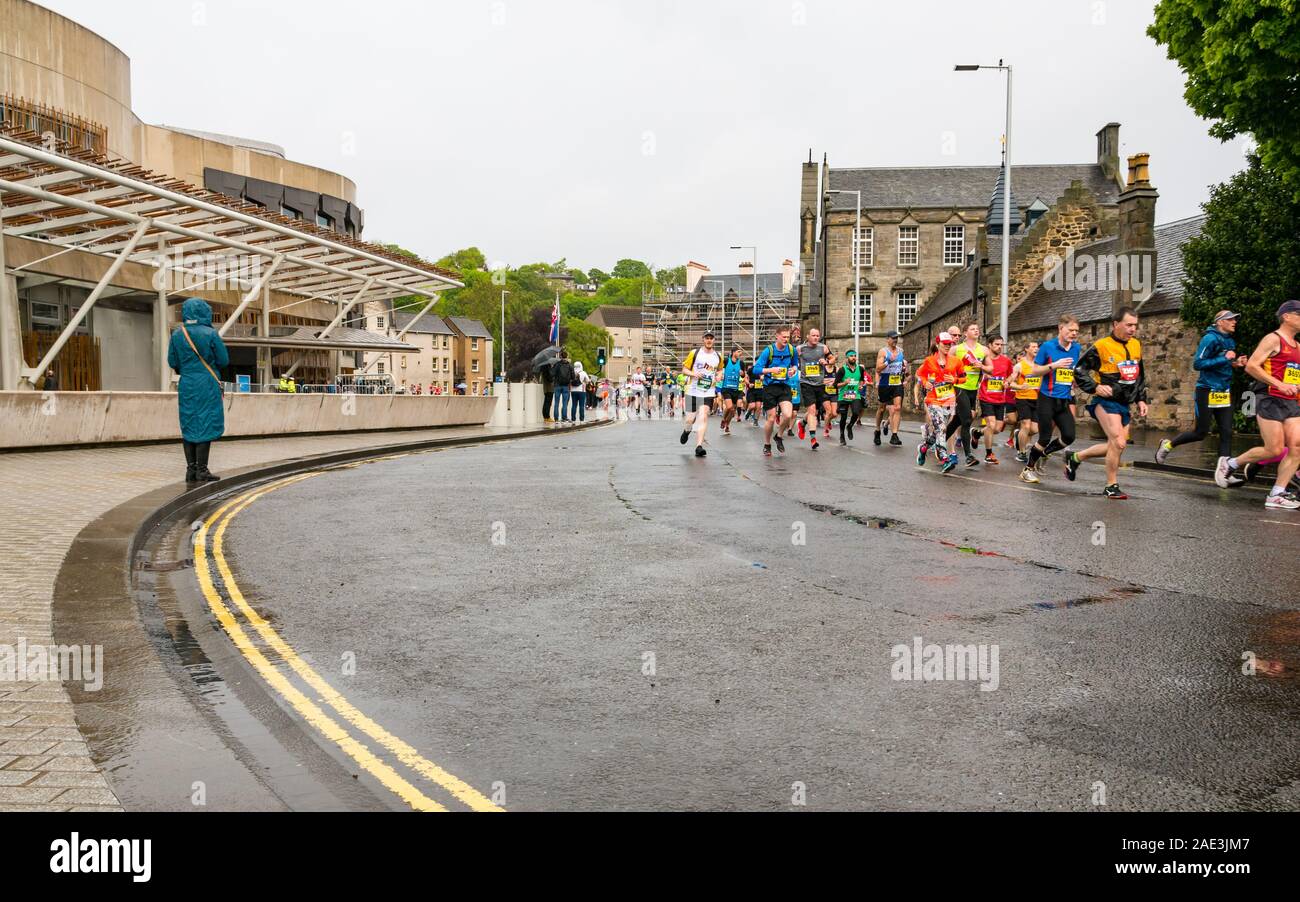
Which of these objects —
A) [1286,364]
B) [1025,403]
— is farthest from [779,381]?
[1286,364]

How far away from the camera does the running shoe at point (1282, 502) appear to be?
34.0 feet

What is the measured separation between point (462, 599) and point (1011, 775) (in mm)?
3625

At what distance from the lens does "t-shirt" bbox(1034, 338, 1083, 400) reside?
12664mm

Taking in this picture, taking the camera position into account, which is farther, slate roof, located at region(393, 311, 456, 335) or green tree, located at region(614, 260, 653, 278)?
green tree, located at region(614, 260, 653, 278)

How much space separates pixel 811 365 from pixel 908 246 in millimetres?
48011

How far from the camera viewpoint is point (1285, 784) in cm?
327

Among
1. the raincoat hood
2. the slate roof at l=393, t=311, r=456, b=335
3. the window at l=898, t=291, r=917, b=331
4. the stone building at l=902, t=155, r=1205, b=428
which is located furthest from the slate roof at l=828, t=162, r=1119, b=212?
the raincoat hood

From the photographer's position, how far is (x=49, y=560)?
6664 millimetres

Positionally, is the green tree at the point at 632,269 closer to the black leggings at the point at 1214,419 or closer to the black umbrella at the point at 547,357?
the black umbrella at the point at 547,357

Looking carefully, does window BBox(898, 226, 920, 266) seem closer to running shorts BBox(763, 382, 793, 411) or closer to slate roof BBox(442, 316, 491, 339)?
running shorts BBox(763, 382, 793, 411)

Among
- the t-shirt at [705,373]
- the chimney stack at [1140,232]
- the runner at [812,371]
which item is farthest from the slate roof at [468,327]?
the t-shirt at [705,373]

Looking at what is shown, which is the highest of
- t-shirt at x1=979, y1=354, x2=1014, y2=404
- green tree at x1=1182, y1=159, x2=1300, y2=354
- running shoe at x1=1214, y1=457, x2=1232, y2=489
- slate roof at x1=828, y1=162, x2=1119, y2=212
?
slate roof at x1=828, y1=162, x2=1119, y2=212

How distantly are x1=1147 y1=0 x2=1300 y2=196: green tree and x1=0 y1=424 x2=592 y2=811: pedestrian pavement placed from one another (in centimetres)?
1655

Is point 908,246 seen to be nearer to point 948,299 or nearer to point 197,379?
point 948,299
